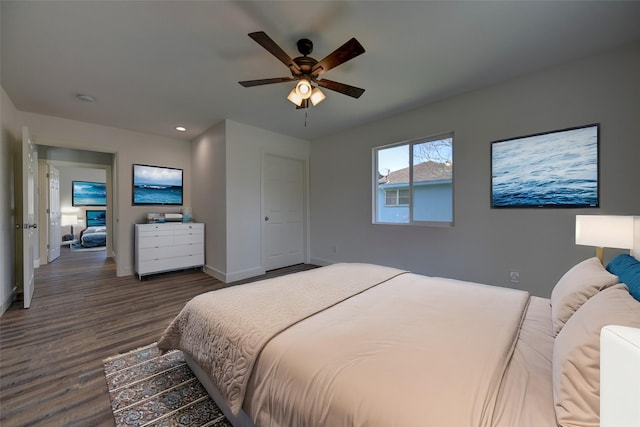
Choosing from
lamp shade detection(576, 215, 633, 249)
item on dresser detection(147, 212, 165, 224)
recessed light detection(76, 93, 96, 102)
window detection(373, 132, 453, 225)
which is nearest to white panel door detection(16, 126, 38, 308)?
recessed light detection(76, 93, 96, 102)

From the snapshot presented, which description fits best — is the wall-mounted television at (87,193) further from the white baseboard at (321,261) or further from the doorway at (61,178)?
the white baseboard at (321,261)

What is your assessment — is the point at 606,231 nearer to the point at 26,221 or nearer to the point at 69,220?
the point at 26,221

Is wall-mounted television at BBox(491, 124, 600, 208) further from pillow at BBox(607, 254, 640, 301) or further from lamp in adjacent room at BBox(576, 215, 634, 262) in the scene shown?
pillow at BBox(607, 254, 640, 301)

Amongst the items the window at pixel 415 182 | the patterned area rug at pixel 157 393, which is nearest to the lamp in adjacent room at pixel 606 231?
the window at pixel 415 182

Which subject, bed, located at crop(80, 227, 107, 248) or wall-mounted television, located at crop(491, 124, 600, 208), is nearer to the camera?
wall-mounted television, located at crop(491, 124, 600, 208)

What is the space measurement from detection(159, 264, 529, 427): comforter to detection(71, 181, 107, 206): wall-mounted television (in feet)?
29.6

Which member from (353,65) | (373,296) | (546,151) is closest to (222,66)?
(353,65)

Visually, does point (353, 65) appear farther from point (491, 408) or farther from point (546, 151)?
point (491, 408)

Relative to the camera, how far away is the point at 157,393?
1.48 metres

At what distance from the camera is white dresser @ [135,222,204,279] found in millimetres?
3830

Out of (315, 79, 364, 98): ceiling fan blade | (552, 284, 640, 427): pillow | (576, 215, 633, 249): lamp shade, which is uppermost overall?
(315, 79, 364, 98): ceiling fan blade

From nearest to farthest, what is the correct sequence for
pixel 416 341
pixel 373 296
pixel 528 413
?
1. pixel 528 413
2. pixel 416 341
3. pixel 373 296

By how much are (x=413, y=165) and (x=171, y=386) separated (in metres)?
3.46

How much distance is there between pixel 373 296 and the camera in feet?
4.99
